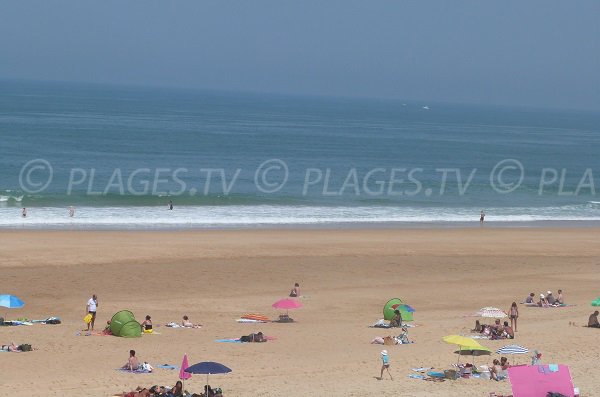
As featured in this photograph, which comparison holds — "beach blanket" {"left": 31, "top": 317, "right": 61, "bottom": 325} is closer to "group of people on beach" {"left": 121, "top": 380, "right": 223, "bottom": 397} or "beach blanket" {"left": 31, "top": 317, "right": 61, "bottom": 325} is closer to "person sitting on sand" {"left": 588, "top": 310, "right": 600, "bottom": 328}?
"group of people on beach" {"left": 121, "top": 380, "right": 223, "bottom": 397}

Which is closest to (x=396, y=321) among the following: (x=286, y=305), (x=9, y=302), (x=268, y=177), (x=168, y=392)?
(x=286, y=305)

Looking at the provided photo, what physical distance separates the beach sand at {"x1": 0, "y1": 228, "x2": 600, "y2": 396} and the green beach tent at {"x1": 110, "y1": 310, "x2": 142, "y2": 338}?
0.50 m

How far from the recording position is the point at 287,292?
31.6 metres

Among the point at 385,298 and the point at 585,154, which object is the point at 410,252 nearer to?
the point at 385,298

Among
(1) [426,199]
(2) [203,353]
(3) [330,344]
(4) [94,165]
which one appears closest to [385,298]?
(3) [330,344]

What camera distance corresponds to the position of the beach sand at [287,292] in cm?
2014

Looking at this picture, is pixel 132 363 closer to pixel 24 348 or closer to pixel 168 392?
pixel 168 392

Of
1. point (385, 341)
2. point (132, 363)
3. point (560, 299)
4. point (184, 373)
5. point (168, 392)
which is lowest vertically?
point (168, 392)

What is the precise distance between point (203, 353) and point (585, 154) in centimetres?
9916

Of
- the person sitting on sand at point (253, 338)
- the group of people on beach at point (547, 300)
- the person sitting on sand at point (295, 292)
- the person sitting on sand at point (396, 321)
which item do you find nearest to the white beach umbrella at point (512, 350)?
the person sitting on sand at point (396, 321)

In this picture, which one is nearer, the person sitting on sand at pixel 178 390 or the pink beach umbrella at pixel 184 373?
the person sitting on sand at pixel 178 390

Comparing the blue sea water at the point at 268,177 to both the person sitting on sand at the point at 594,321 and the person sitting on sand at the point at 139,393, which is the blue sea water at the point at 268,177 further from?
the person sitting on sand at the point at 139,393

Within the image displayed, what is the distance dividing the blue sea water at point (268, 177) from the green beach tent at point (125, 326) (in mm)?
21481

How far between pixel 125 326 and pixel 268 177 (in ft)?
161
